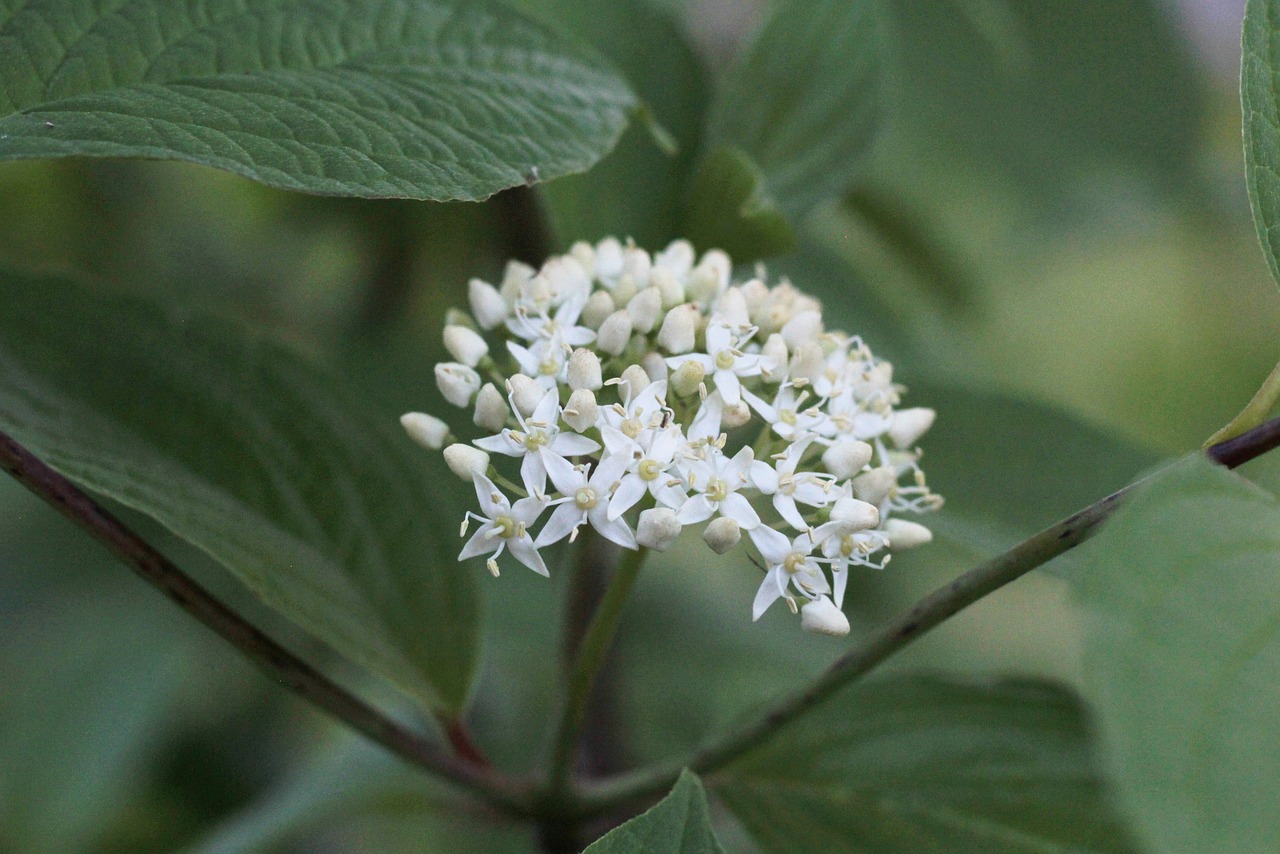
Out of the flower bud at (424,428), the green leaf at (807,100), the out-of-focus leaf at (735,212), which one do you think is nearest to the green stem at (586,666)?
the flower bud at (424,428)

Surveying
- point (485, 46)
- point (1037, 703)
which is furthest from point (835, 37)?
point (1037, 703)

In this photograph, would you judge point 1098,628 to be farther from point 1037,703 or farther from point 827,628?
point 1037,703

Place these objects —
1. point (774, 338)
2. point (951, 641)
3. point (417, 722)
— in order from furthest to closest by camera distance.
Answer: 1. point (951, 641)
2. point (417, 722)
3. point (774, 338)

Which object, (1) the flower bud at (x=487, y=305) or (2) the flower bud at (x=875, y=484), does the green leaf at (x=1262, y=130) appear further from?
(1) the flower bud at (x=487, y=305)

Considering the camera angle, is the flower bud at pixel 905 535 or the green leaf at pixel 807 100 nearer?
the flower bud at pixel 905 535

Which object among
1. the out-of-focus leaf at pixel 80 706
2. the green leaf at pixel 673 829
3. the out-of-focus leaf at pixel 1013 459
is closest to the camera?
the green leaf at pixel 673 829

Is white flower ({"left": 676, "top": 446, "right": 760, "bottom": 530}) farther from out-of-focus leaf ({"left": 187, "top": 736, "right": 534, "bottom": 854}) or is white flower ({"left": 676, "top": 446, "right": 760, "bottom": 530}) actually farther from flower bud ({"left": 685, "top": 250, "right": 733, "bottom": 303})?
out-of-focus leaf ({"left": 187, "top": 736, "right": 534, "bottom": 854})

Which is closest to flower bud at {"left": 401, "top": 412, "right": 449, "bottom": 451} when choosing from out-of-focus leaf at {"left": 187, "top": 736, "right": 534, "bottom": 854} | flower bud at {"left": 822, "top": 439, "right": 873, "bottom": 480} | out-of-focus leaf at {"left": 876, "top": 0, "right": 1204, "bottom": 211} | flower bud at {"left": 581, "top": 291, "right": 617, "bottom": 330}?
flower bud at {"left": 581, "top": 291, "right": 617, "bottom": 330}
